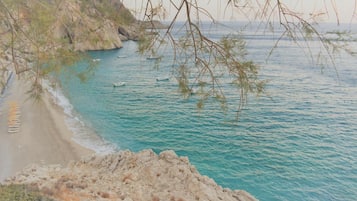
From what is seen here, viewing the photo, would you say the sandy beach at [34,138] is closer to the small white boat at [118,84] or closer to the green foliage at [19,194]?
the green foliage at [19,194]

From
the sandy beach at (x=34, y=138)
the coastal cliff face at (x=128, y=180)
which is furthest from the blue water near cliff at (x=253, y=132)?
the coastal cliff face at (x=128, y=180)

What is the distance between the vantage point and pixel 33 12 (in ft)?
12.7

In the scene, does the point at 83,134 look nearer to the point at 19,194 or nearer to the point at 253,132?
the point at 253,132

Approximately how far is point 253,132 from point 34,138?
8.92 m

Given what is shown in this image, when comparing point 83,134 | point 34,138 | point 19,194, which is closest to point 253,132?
point 83,134

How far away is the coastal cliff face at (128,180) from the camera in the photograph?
6.16 m

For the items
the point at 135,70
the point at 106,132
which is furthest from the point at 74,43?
the point at 135,70

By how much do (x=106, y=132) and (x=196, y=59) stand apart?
1244 cm

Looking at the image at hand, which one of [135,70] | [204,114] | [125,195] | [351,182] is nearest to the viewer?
[125,195]

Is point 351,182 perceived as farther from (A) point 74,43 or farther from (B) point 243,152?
(A) point 74,43

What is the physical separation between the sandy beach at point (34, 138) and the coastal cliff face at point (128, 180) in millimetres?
2279

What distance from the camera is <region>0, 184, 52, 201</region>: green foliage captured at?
5123 millimetres

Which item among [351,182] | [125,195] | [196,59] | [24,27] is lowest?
[351,182]

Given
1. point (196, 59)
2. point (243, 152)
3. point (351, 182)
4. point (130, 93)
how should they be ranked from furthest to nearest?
point (130, 93)
point (243, 152)
point (351, 182)
point (196, 59)
